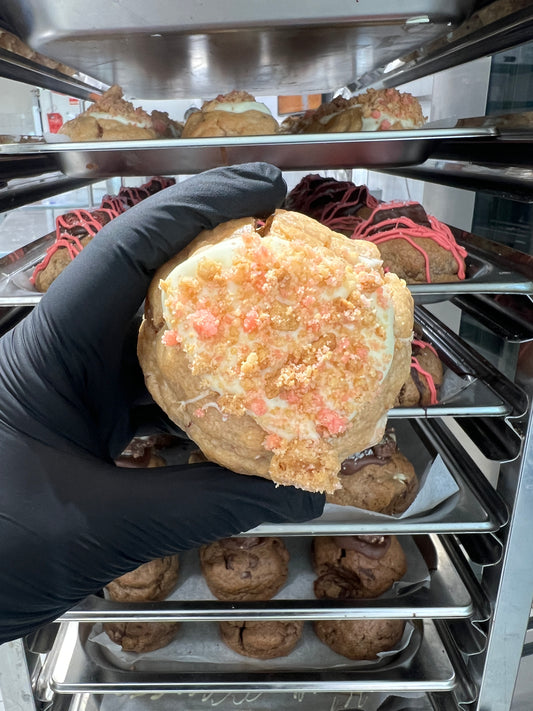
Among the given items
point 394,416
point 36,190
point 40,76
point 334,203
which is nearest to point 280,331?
point 394,416

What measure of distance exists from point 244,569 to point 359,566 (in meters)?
0.36

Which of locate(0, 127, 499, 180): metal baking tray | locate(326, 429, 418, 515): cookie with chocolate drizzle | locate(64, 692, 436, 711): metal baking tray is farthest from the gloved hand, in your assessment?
locate(64, 692, 436, 711): metal baking tray

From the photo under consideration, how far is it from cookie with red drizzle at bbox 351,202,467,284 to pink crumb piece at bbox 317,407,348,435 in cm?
76

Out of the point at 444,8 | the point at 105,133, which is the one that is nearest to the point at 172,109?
the point at 105,133

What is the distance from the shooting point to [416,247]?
4.74ft

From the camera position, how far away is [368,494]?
5.08 ft

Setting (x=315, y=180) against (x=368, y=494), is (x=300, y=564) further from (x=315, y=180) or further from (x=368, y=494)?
(x=315, y=180)

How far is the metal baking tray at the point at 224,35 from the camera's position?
110cm

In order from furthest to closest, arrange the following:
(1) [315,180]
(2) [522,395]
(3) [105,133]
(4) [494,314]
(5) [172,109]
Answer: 1. (5) [172,109]
2. (1) [315,180]
3. (3) [105,133]
4. (4) [494,314]
5. (2) [522,395]

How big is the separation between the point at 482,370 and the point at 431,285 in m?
0.44

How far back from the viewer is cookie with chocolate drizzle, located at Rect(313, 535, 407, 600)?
1.64 m

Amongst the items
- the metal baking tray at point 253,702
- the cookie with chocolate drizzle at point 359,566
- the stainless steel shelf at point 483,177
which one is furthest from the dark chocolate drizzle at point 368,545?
the stainless steel shelf at point 483,177

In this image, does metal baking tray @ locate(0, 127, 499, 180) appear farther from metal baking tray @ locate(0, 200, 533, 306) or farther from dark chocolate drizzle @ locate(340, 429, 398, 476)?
dark chocolate drizzle @ locate(340, 429, 398, 476)

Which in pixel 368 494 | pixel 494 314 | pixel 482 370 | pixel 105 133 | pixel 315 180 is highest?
pixel 105 133
